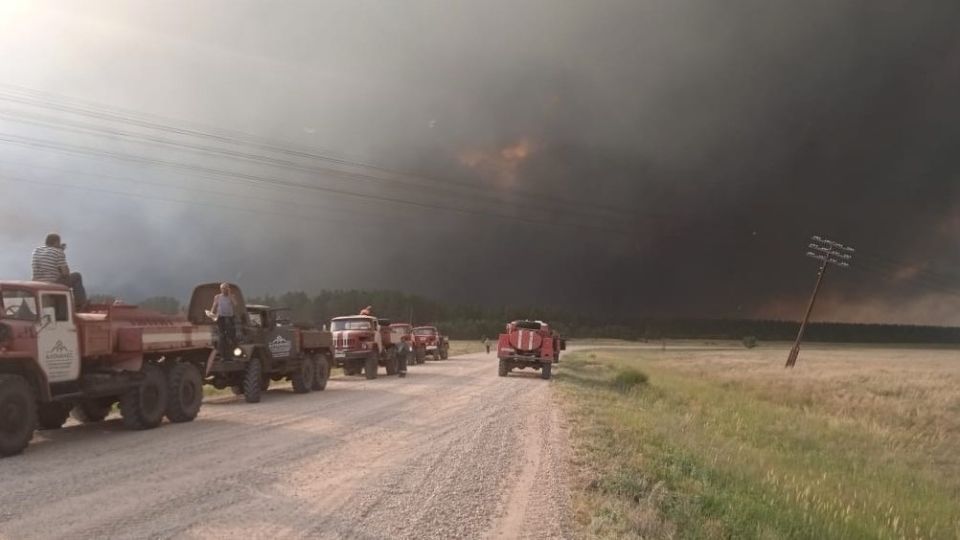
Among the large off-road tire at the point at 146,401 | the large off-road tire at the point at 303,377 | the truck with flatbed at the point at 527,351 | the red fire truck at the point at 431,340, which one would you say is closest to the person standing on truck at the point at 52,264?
the large off-road tire at the point at 146,401

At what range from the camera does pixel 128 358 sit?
13211 millimetres

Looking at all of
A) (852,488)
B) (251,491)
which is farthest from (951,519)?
(251,491)

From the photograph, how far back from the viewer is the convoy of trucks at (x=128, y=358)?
34.7ft

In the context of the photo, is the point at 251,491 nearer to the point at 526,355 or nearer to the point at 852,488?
the point at 852,488

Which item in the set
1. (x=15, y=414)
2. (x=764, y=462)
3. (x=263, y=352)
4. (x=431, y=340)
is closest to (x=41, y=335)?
(x=15, y=414)

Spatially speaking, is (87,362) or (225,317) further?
(225,317)

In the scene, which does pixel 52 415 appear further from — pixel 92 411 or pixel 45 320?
pixel 45 320

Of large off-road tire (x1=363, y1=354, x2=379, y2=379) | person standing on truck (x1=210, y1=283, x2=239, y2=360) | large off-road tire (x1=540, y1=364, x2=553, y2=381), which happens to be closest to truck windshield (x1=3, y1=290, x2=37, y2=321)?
person standing on truck (x1=210, y1=283, x2=239, y2=360)

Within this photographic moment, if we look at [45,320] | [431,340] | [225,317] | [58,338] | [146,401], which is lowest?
[146,401]

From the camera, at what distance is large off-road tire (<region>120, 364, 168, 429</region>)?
13.1m

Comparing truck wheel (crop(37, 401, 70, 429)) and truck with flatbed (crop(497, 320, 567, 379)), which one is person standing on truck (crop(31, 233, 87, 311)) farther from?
truck with flatbed (crop(497, 320, 567, 379))

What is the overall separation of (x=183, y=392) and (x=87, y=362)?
94.2 inches

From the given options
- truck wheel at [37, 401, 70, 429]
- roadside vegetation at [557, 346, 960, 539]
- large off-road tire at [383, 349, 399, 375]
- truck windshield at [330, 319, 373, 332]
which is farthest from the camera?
large off-road tire at [383, 349, 399, 375]

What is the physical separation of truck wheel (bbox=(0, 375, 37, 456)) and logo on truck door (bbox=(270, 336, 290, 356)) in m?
10.5
